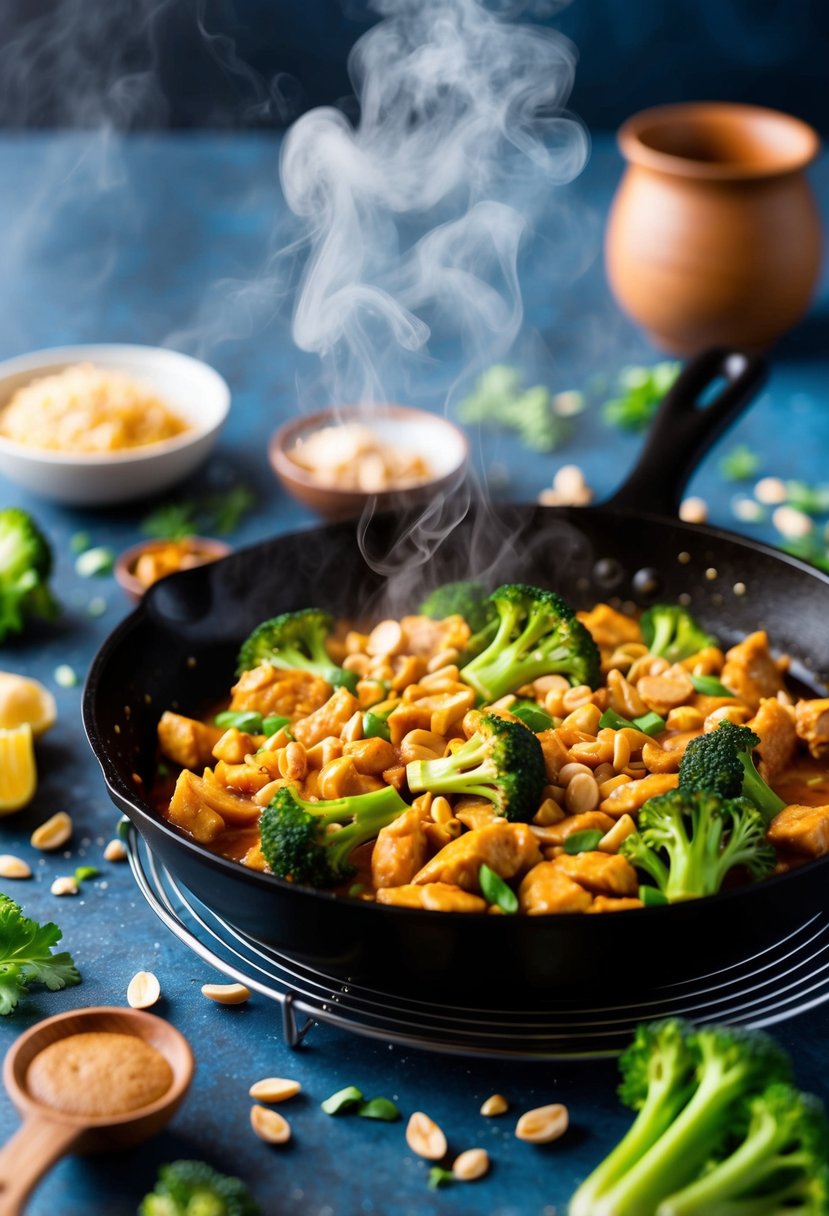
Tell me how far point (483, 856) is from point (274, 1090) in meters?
0.54

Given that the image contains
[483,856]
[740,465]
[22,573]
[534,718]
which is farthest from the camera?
[740,465]

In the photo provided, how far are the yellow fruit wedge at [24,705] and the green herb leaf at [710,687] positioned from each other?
1550mm

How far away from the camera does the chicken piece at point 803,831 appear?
7.79 feet

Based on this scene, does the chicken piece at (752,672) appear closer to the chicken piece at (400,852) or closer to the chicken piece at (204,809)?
the chicken piece at (400,852)

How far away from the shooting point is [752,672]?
117 inches

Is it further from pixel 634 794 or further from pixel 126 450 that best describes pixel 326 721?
pixel 126 450

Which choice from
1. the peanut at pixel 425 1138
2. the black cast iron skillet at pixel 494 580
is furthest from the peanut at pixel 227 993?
the peanut at pixel 425 1138

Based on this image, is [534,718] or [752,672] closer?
[534,718]

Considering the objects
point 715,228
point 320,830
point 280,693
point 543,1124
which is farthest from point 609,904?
point 715,228

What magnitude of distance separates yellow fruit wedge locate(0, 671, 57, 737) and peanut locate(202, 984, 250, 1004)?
0.95 m

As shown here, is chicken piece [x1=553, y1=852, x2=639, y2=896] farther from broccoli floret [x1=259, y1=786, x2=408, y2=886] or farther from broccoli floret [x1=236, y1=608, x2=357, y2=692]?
broccoli floret [x1=236, y1=608, x2=357, y2=692]

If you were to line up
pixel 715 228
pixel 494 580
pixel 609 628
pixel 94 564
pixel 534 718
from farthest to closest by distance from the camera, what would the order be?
pixel 715 228 → pixel 94 564 → pixel 494 580 → pixel 609 628 → pixel 534 718

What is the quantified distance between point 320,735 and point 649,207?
9.37 feet

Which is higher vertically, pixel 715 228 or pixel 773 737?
pixel 715 228
